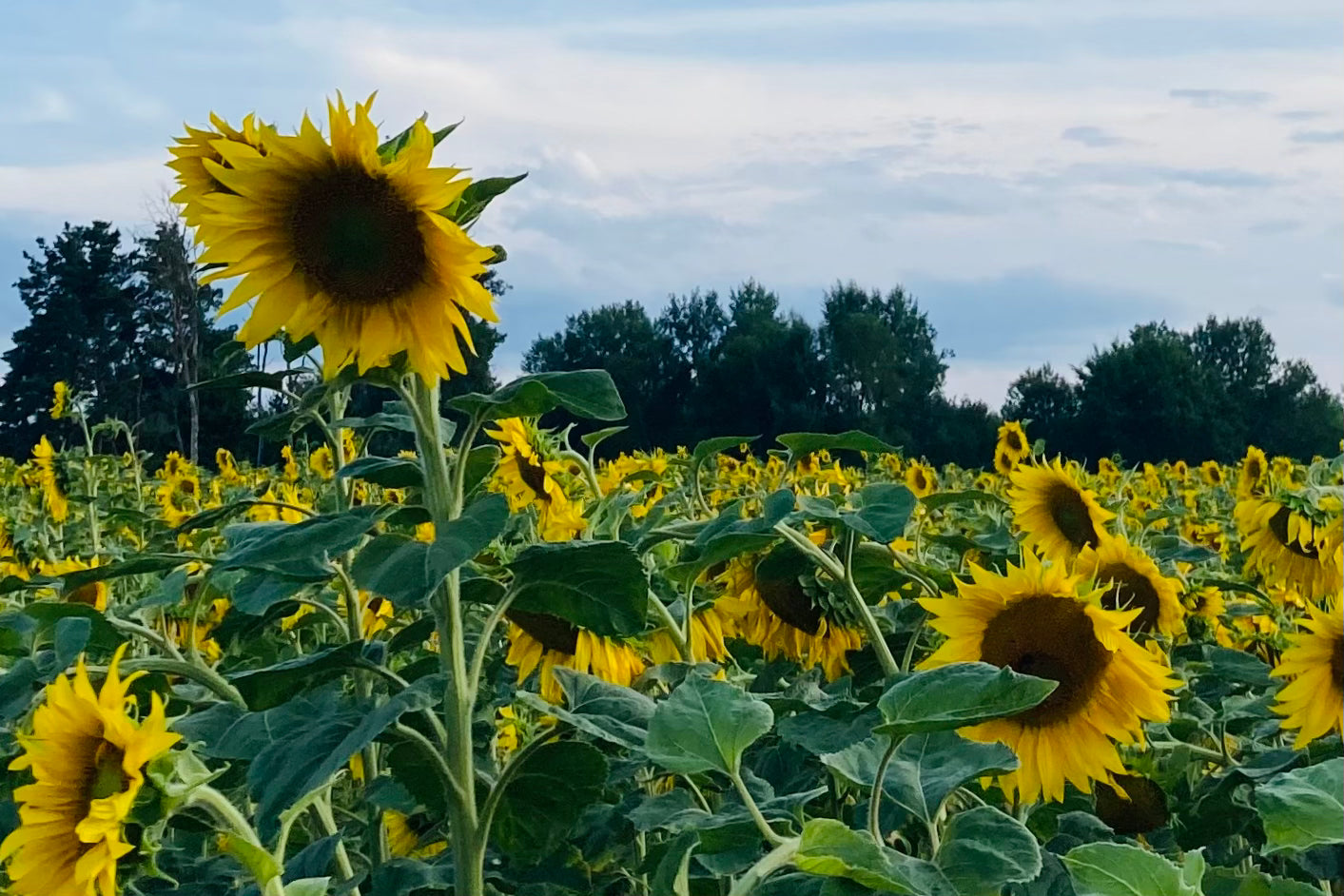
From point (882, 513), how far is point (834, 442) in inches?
8.1

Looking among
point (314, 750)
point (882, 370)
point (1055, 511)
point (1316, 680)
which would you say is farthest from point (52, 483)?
point (882, 370)

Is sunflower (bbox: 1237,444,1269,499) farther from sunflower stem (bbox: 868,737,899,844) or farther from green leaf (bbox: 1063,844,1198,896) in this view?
green leaf (bbox: 1063,844,1198,896)

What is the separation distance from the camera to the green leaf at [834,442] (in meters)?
1.55

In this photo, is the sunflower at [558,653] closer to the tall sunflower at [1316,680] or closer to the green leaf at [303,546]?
the green leaf at [303,546]

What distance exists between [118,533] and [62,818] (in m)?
4.17

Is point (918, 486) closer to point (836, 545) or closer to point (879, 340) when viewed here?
point (836, 545)

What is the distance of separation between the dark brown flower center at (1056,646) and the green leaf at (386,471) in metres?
0.57

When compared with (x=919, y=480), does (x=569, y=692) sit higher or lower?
higher

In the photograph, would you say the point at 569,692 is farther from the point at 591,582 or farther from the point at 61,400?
the point at 61,400

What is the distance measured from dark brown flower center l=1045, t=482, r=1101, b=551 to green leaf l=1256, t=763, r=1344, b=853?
64.4 inches

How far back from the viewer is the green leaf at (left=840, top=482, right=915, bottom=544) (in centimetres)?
135

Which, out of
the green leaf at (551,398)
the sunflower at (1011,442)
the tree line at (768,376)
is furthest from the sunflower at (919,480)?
the tree line at (768,376)

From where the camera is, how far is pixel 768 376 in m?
36.5

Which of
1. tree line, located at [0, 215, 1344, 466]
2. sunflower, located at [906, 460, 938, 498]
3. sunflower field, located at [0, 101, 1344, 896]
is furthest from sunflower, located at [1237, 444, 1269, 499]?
tree line, located at [0, 215, 1344, 466]
